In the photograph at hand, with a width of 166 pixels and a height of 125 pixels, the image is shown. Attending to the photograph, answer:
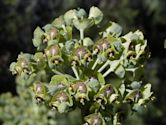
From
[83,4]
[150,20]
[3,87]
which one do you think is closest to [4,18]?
[3,87]

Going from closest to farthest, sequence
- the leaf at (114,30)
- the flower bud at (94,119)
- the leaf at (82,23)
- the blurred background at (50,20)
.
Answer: the flower bud at (94,119) → the leaf at (114,30) → the leaf at (82,23) → the blurred background at (50,20)

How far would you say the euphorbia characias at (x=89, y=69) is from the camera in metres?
2.60

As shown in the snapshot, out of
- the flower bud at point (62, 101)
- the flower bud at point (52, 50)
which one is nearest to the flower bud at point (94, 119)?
the flower bud at point (62, 101)

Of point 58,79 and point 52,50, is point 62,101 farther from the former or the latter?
point 52,50

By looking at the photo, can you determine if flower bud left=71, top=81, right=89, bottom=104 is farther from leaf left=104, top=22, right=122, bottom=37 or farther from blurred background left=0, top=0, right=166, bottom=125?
blurred background left=0, top=0, right=166, bottom=125

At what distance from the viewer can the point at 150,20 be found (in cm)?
1345

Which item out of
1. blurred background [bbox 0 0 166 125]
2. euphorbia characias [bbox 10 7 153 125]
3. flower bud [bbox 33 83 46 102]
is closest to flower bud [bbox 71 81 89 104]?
euphorbia characias [bbox 10 7 153 125]

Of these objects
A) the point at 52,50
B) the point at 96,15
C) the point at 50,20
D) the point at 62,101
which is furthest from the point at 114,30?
the point at 50,20

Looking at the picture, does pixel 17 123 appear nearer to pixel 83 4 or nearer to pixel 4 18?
pixel 83 4

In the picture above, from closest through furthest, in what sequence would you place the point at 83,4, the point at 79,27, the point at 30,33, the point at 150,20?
the point at 79,27, the point at 83,4, the point at 30,33, the point at 150,20

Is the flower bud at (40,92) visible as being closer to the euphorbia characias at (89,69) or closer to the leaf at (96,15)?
the euphorbia characias at (89,69)

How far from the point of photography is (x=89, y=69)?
272 cm

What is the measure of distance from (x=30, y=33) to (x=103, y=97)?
7972 mm

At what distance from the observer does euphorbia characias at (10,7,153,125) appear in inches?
103
